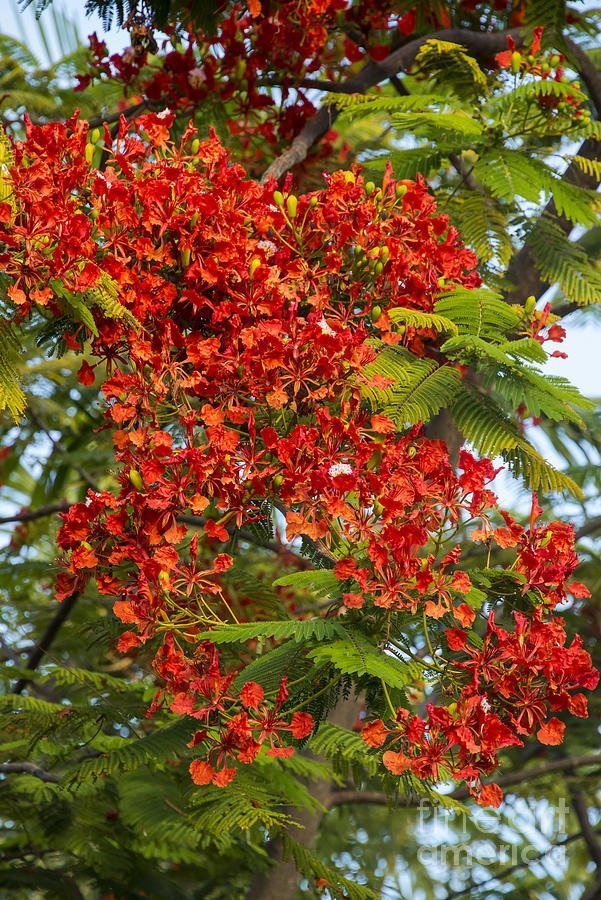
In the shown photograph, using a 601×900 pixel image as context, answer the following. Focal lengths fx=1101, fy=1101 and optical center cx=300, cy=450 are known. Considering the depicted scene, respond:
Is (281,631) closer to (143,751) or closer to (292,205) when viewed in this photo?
(143,751)

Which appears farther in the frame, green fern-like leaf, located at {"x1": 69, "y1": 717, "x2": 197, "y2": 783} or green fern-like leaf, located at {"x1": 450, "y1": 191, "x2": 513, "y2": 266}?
green fern-like leaf, located at {"x1": 450, "y1": 191, "x2": 513, "y2": 266}

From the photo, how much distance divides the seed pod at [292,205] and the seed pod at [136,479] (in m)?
0.81

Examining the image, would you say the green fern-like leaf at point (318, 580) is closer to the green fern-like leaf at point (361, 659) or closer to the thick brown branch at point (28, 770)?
the green fern-like leaf at point (361, 659)

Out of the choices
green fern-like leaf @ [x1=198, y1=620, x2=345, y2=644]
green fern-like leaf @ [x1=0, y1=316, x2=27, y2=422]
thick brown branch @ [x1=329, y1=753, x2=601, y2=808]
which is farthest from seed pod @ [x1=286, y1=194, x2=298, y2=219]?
thick brown branch @ [x1=329, y1=753, x2=601, y2=808]

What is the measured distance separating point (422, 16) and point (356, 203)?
7.20 ft

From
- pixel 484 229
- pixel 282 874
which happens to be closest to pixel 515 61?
pixel 484 229

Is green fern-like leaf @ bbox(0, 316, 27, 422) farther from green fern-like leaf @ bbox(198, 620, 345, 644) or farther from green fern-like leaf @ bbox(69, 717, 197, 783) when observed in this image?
green fern-like leaf @ bbox(69, 717, 197, 783)

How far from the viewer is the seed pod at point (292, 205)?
275 cm

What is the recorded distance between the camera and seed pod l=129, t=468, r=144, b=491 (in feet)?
7.84

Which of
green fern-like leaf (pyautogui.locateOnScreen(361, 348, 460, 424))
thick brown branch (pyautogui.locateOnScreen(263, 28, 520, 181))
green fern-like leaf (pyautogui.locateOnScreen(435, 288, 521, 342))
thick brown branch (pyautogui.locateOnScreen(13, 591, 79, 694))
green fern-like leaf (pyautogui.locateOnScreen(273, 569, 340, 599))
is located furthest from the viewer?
thick brown branch (pyautogui.locateOnScreen(13, 591, 79, 694))

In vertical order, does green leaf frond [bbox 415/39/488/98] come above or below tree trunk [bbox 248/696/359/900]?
above

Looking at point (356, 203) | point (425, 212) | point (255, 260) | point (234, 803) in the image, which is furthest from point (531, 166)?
point (234, 803)

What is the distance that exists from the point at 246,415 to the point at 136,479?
297 mm

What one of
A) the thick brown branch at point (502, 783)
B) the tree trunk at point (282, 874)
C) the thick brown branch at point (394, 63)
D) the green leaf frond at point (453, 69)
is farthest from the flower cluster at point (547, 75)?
the thick brown branch at point (502, 783)
